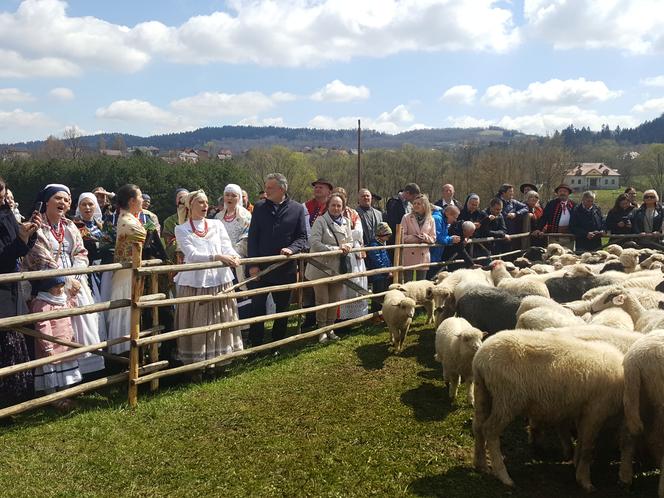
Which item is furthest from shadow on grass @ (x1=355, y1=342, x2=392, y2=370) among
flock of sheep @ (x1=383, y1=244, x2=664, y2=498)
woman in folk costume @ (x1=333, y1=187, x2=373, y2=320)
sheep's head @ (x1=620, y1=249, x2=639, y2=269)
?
sheep's head @ (x1=620, y1=249, x2=639, y2=269)

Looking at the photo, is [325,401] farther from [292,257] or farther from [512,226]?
[512,226]

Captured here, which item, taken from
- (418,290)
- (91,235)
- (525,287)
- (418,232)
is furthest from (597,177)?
(91,235)

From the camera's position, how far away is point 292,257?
7.79m

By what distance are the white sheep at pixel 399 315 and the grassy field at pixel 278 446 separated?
105 centimetres

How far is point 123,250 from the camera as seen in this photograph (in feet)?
21.4

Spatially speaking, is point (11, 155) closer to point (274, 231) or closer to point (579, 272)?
point (274, 231)

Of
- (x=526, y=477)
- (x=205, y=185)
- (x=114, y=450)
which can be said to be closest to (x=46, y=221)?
(x=114, y=450)

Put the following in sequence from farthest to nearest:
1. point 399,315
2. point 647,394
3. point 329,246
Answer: point 329,246 < point 399,315 < point 647,394

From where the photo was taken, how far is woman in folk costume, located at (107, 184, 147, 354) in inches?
252

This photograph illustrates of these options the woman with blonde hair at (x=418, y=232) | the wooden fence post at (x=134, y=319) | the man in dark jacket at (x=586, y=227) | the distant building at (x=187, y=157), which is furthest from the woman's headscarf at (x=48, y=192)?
the distant building at (x=187, y=157)

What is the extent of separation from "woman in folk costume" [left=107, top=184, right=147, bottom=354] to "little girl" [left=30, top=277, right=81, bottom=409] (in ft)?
2.34

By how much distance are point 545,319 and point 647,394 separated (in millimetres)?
1840

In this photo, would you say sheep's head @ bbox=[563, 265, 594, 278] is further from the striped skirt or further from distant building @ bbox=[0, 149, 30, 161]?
distant building @ bbox=[0, 149, 30, 161]

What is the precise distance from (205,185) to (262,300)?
207 feet
